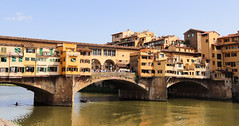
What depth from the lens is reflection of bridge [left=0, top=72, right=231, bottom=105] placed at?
45.0m

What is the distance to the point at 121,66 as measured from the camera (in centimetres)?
6194

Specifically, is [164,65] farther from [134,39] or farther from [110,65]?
[134,39]

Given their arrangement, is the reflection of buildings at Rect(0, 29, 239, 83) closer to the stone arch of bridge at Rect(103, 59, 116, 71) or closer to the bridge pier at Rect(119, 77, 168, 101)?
the stone arch of bridge at Rect(103, 59, 116, 71)

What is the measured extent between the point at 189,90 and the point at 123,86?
80.5 feet

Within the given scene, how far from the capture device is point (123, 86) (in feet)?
217

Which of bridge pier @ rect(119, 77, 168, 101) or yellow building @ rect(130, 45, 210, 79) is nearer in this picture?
bridge pier @ rect(119, 77, 168, 101)

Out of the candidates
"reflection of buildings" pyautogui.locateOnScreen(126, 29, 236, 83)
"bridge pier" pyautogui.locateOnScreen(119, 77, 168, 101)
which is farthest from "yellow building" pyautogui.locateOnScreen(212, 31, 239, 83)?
"bridge pier" pyautogui.locateOnScreen(119, 77, 168, 101)

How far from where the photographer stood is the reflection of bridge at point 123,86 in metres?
45.0

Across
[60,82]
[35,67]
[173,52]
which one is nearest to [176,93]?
[173,52]

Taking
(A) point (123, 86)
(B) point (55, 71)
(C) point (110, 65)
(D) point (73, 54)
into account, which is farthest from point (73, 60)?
(A) point (123, 86)

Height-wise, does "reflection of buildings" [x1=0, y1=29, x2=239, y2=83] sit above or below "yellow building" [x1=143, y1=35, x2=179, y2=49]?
below

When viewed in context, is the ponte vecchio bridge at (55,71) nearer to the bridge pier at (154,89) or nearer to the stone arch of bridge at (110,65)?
the bridge pier at (154,89)

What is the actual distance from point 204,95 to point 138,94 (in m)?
23.3

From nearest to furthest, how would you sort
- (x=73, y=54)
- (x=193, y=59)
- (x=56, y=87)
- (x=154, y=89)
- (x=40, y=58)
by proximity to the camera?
(x=40, y=58) → (x=56, y=87) → (x=73, y=54) → (x=154, y=89) → (x=193, y=59)
